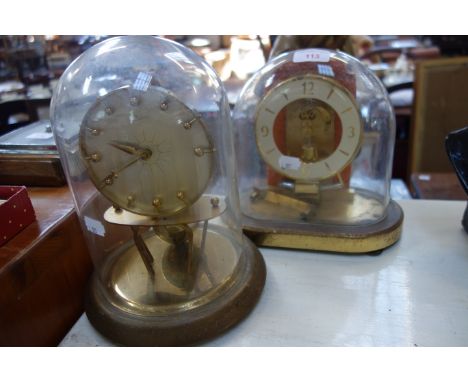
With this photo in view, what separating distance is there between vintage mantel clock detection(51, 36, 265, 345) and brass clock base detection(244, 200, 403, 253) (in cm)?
9

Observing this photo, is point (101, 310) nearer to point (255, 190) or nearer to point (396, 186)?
point (255, 190)

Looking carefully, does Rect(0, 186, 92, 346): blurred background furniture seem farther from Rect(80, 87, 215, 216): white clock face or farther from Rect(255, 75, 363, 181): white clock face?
Rect(255, 75, 363, 181): white clock face

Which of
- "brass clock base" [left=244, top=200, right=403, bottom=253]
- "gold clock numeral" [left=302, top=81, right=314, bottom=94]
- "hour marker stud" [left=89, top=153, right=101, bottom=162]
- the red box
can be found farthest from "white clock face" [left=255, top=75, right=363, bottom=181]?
the red box

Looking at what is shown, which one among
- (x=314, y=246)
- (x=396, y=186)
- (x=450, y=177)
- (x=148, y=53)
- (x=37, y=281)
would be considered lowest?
(x=396, y=186)

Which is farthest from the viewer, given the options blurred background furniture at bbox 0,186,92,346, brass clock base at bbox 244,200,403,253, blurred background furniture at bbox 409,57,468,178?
blurred background furniture at bbox 409,57,468,178

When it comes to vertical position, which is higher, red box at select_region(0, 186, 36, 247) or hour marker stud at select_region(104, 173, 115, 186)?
hour marker stud at select_region(104, 173, 115, 186)

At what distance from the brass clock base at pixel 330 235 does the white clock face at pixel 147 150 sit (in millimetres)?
259

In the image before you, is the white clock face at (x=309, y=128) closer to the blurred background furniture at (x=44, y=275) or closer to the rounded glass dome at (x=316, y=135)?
the rounded glass dome at (x=316, y=135)

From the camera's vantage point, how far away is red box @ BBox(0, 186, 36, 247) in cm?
66

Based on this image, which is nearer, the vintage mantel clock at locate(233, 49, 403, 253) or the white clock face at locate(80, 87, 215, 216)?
the white clock face at locate(80, 87, 215, 216)

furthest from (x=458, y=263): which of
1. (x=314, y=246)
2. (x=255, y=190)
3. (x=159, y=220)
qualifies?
(x=159, y=220)

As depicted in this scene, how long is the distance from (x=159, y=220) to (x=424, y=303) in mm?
508

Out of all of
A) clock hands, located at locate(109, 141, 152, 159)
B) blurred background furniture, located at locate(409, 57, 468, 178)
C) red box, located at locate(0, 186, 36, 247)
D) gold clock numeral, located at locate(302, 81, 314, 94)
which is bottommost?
blurred background furniture, located at locate(409, 57, 468, 178)

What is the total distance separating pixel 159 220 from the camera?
693 millimetres
